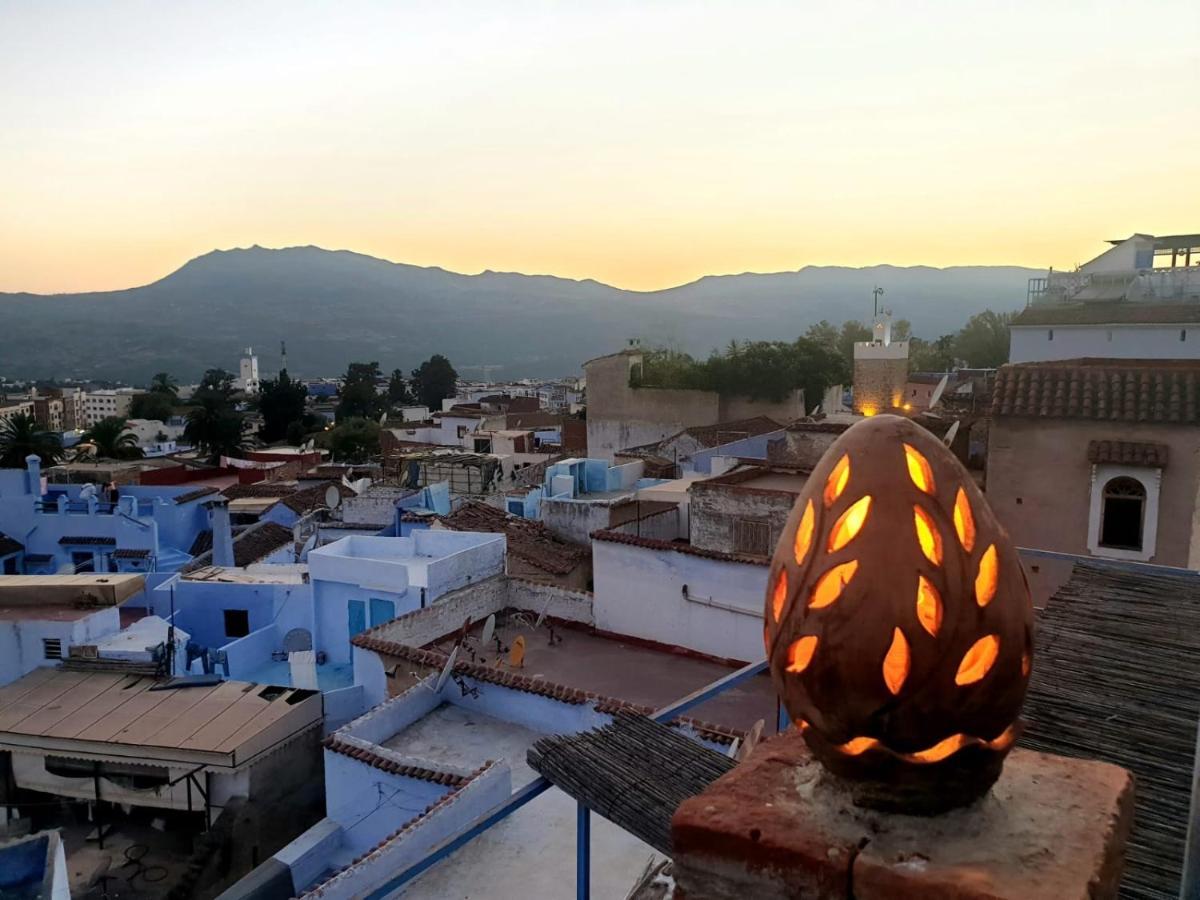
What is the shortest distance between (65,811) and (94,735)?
213 cm

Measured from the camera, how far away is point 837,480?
100 inches

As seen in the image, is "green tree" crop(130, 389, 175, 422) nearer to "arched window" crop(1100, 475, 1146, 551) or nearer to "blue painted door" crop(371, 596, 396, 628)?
"blue painted door" crop(371, 596, 396, 628)

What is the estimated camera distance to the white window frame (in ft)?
39.7

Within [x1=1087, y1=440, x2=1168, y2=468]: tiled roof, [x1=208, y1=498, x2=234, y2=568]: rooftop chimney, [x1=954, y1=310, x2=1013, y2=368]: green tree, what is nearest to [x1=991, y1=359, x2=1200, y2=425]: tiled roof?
[x1=1087, y1=440, x2=1168, y2=468]: tiled roof

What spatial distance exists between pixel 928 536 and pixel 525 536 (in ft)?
56.7

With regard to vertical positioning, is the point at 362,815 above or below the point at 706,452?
below

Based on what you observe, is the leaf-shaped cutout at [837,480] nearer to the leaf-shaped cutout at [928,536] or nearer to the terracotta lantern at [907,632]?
the terracotta lantern at [907,632]

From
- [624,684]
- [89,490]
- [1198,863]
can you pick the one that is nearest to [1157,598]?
[1198,863]

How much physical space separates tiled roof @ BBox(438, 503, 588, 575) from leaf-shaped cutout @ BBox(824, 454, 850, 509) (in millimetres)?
15236

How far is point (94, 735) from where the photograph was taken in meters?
13.6

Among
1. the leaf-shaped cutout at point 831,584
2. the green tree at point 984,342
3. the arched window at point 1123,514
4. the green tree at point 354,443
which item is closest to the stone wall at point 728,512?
the arched window at point 1123,514

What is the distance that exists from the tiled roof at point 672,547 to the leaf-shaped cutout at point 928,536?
10.9 m

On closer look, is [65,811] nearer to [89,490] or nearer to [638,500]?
[638,500]

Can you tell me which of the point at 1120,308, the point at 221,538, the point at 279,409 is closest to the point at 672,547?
the point at 1120,308
